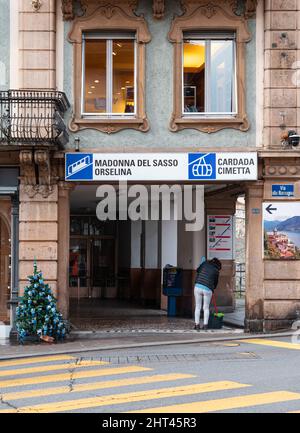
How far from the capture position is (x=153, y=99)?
58.4 feet

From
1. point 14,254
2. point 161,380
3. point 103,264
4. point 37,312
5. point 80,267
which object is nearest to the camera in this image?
point 161,380

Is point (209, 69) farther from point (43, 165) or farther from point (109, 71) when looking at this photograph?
point (43, 165)

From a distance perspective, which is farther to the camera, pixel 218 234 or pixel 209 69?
pixel 218 234

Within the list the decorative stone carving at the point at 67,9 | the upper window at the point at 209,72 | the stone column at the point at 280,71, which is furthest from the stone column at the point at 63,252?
the stone column at the point at 280,71

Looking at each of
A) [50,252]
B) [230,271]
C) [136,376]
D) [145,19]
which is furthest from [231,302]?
[136,376]

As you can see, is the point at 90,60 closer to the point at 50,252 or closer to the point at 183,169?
the point at 183,169

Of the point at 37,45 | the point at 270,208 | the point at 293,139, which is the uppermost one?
the point at 37,45

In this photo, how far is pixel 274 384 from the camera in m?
10.3

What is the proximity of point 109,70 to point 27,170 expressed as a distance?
2.85 m

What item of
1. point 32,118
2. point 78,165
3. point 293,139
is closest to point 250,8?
point 293,139

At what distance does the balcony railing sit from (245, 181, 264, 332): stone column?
168 inches

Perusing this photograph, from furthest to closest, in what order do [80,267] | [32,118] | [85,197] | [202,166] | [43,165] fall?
[80,267] → [85,197] → [202,166] → [43,165] → [32,118]

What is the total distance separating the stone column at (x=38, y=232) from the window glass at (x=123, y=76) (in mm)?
2385

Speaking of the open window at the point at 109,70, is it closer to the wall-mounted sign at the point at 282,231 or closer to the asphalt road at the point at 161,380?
the wall-mounted sign at the point at 282,231
